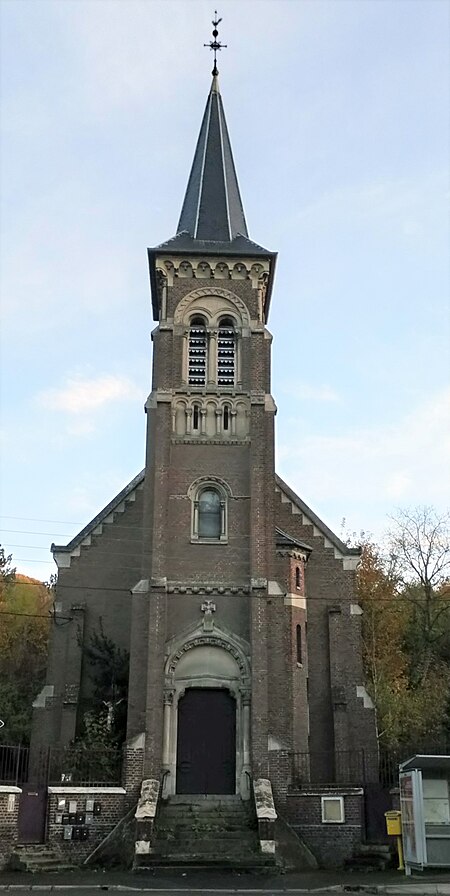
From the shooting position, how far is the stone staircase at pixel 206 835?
19734 millimetres

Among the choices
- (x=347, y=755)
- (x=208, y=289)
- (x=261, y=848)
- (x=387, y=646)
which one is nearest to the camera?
(x=261, y=848)

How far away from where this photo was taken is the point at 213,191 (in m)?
32.7

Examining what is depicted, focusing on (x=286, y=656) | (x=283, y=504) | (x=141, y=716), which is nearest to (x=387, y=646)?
(x=283, y=504)

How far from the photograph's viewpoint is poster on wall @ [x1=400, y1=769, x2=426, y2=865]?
18.2m

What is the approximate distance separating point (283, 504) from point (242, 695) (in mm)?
8282

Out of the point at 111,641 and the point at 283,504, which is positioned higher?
the point at 283,504

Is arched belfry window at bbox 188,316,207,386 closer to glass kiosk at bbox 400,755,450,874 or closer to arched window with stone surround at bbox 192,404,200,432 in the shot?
arched window with stone surround at bbox 192,404,200,432

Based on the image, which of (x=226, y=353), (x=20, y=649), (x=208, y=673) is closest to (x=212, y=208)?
(x=226, y=353)

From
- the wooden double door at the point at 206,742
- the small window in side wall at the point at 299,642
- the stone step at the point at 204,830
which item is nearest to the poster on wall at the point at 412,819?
the stone step at the point at 204,830

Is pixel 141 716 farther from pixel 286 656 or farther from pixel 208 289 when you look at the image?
pixel 208 289

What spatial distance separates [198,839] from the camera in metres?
20.8

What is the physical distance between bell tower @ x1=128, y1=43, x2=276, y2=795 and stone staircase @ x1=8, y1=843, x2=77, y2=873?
3223mm

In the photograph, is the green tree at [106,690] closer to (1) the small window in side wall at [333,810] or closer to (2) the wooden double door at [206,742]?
(2) the wooden double door at [206,742]

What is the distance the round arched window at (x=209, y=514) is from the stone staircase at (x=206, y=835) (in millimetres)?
7388
